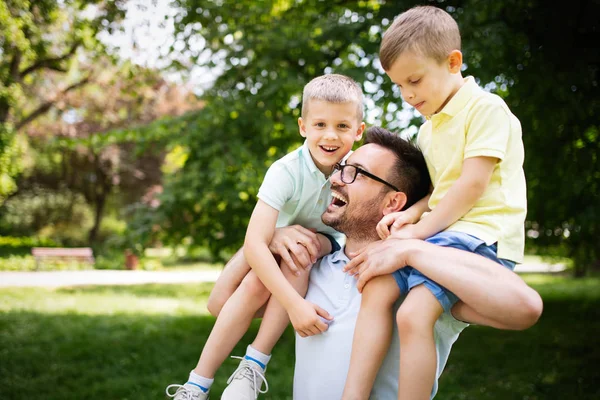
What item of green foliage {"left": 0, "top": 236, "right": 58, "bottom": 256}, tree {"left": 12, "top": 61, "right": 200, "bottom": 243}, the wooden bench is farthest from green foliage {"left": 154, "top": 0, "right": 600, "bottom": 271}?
green foliage {"left": 0, "top": 236, "right": 58, "bottom": 256}

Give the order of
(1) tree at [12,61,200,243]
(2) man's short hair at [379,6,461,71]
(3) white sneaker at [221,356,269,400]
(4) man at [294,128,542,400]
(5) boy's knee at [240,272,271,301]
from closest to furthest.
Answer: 1. (4) man at [294,128,542,400]
2. (2) man's short hair at [379,6,461,71]
3. (3) white sneaker at [221,356,269,400]
4. (5) boy's knee at [240,272,271,301]
5. (1) tree at [12,61,200,243]

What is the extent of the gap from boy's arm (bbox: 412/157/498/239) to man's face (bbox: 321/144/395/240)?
34 centimetres

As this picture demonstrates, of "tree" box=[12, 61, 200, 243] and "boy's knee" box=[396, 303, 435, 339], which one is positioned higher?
"boy's knee" box=[396, 303, 435, 339]

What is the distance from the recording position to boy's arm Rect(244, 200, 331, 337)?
2289mm

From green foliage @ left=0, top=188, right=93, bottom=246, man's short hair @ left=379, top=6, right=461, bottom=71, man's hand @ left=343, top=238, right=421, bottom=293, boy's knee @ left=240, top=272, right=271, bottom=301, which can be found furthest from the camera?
green foliage @ left=0, top=188, right=93, bottom=246

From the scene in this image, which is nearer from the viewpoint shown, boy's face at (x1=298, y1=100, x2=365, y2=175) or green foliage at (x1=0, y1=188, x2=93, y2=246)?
boy's face at (x1=298, y1=100, x2=365, y2=175)

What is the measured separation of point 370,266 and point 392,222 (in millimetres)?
267

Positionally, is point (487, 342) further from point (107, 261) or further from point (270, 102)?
point (107, 261)

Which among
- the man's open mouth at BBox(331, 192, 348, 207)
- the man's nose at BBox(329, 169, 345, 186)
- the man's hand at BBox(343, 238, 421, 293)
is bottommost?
the man's hand at BBox(343, 238, 421, 293)

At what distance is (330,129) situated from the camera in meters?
2.57

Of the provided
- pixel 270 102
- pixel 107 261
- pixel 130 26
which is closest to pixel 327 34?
pixel 270 102

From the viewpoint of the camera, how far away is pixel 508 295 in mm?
1833

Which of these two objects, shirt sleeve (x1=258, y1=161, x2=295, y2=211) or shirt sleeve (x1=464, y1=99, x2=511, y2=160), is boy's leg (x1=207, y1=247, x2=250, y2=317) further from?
shirt sleeve (x1=464, y1=99, x2=511, y2=160)

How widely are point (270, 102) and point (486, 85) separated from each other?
240 cm
